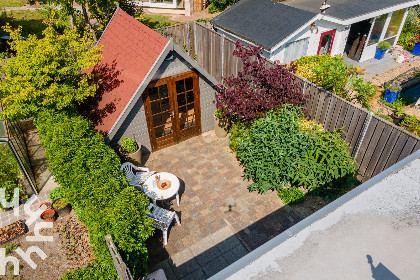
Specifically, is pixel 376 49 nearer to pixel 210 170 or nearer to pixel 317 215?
pixel 210 170

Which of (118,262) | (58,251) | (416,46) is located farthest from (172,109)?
(416,46)

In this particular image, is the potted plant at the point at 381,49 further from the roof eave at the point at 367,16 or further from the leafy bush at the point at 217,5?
the leafy bush at the point at 217,5

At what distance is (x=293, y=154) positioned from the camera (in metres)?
8.45

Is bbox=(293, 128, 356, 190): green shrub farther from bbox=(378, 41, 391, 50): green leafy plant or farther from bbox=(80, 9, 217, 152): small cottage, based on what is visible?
bbox=(378, 41, 391, 50): green leafy plant

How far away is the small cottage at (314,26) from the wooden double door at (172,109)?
4356mm

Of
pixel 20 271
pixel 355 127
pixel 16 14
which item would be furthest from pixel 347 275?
pixel 16 14

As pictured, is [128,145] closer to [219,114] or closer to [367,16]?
[219,114]

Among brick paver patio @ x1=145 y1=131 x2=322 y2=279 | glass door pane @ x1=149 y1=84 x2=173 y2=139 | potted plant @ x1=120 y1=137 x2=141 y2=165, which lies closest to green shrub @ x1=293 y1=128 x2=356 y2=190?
brick paver patio @ x1=145 y1=131 x2=322 y2=279

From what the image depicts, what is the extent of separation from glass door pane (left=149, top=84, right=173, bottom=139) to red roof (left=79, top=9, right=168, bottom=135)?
831 mm

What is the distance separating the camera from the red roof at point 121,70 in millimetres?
8984

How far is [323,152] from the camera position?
841cm

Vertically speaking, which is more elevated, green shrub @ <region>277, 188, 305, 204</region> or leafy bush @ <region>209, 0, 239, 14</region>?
leafy bush @ <region>209, 0, 239, 14</region>

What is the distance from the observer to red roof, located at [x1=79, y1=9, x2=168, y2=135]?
8984 millimetres

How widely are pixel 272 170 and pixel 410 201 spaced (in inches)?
163
